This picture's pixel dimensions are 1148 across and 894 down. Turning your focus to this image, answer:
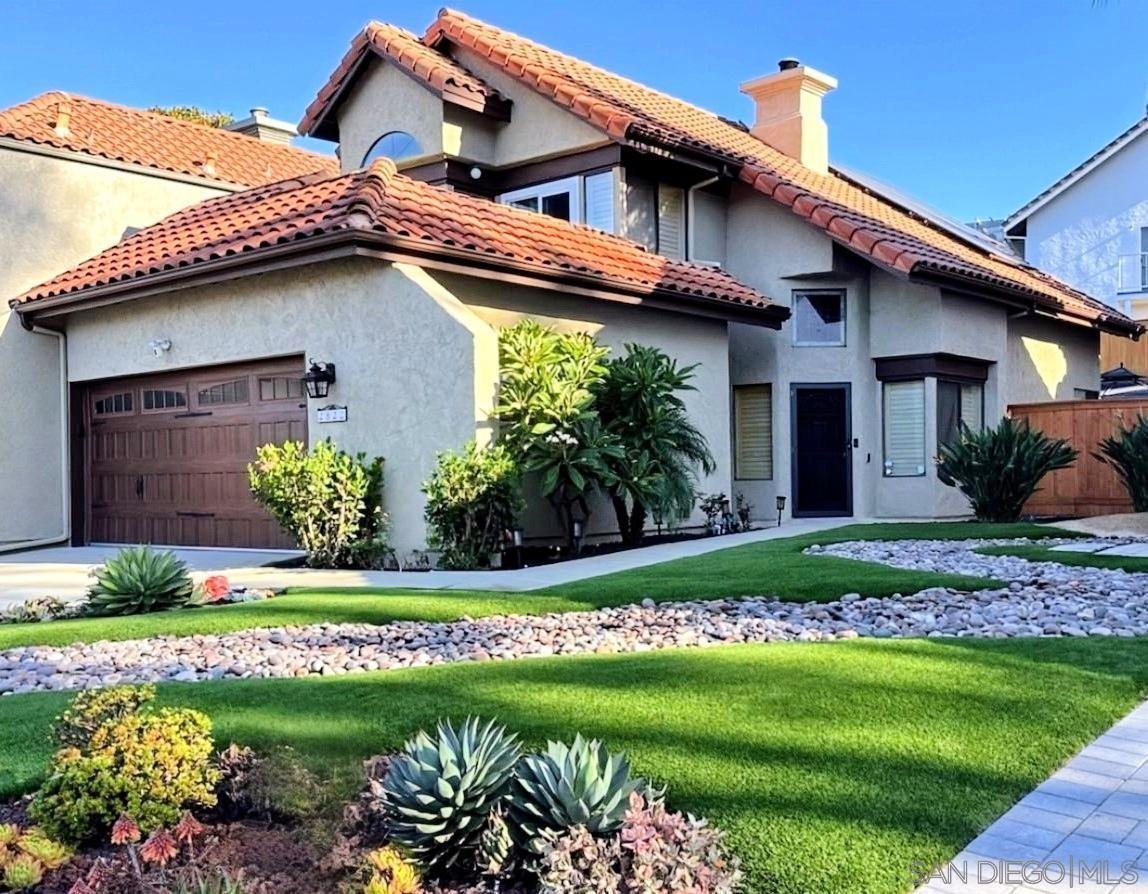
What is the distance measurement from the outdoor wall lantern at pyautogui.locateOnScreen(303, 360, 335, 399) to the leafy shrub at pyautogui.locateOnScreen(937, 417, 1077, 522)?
8794 mm

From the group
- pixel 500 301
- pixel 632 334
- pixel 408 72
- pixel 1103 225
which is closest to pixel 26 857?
pixel 500 301

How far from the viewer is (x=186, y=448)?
1473 centimetres

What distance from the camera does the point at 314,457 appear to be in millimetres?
12008

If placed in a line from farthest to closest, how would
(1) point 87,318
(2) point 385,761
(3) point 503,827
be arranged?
(1) point 87,318 < (2) point 385,761 < (3) point 503,827

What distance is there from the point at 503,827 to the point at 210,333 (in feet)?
38.2

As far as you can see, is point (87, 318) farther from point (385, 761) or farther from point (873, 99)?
point (873, 99)

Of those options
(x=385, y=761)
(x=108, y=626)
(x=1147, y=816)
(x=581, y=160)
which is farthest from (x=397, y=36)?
(x=1147, y=816)

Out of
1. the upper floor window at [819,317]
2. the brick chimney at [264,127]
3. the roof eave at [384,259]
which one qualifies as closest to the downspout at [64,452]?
the roof eave at [384,259]

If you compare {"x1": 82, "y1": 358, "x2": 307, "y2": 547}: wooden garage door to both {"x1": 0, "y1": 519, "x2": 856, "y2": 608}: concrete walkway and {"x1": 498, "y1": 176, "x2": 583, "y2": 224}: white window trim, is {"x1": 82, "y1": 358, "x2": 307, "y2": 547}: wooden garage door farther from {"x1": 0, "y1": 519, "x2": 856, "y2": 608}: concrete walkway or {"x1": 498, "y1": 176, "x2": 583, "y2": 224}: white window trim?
{"x1": 498, "y1": 176, "x2": 583, "y2": 224}: white window trim

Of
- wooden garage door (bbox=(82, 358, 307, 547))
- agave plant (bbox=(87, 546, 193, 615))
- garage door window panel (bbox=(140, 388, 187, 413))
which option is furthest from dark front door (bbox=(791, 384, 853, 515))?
agave plant (bbox=(87, 546, 193, 615))

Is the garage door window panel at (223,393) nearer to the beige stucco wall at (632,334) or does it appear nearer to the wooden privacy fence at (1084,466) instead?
the beige stucco wall at (632,334)

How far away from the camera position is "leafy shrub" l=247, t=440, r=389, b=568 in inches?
468

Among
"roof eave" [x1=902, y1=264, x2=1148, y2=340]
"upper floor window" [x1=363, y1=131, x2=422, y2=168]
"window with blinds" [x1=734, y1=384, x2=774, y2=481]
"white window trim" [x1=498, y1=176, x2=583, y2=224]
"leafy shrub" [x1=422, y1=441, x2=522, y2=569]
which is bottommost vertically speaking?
"leafy shrub" [x1=422, y1=441, x2=522, y2=569]

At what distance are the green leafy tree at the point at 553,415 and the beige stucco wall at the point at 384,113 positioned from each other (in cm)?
649
